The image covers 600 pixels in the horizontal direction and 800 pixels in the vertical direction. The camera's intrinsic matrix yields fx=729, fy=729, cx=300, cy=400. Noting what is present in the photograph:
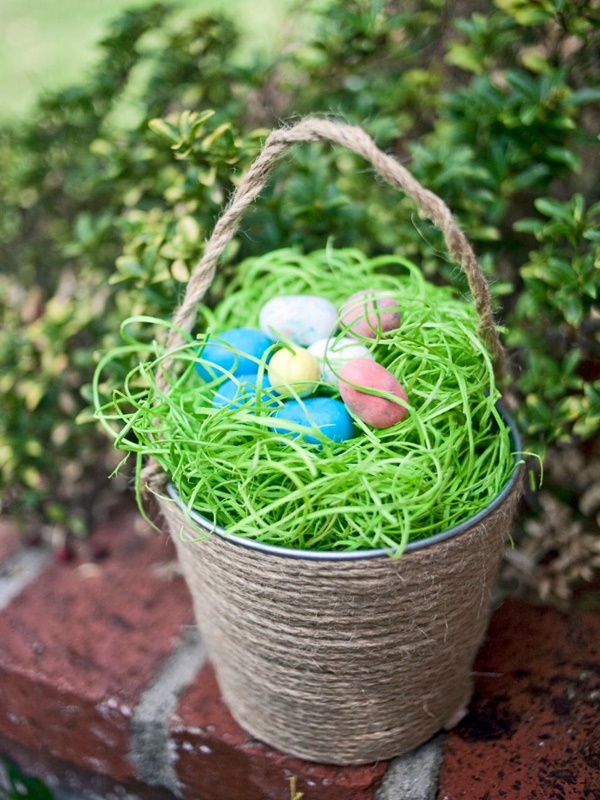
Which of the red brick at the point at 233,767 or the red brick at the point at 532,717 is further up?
the red brick at the point at 233,767

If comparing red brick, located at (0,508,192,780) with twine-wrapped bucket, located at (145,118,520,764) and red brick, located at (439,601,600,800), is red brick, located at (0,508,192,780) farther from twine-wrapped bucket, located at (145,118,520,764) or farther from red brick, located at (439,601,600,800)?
red brick, located at (439,601,600,800)

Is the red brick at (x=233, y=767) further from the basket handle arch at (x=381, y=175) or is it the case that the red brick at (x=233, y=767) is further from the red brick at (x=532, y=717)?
the basket handle arch at (x=381, y=175)

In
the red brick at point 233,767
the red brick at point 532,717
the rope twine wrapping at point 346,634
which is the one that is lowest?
the red brick at point 532,717

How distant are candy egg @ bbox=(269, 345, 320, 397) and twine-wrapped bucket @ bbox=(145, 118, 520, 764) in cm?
13

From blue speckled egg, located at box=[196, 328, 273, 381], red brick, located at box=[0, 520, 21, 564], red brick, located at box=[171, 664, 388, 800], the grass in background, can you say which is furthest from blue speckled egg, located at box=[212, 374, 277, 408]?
the grass in background

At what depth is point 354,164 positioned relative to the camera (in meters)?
1.44

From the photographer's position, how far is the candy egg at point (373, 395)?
2.86 ft

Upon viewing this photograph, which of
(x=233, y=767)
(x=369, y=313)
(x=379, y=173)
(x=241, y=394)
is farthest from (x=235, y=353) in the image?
(x=233, y=767)

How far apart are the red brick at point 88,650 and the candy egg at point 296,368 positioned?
59 cm

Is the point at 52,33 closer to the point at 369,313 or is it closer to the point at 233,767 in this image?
the point at 369,313

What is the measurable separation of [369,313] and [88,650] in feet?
2.52

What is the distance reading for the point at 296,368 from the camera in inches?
36.8

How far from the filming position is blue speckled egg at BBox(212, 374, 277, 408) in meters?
0.89

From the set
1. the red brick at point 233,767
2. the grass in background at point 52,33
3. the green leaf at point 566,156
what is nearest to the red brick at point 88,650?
the red brick at point 233,767
